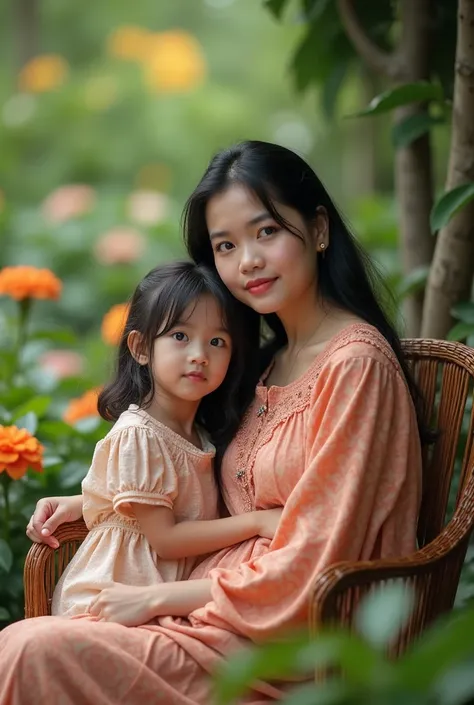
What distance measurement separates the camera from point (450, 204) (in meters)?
2.37

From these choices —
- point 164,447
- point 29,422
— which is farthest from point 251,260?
point 29,422

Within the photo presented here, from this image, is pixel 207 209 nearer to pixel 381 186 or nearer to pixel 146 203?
pixel 146 203

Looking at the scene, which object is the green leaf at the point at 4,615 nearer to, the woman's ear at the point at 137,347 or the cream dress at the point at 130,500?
the cream dress at the point at 130,500

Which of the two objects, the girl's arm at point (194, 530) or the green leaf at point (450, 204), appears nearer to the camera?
the girl's arm at point (194, 530)

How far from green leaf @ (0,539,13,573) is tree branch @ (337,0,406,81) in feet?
5.46

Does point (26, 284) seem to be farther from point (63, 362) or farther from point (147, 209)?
point (147, 209)

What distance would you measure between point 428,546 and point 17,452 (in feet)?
3.20

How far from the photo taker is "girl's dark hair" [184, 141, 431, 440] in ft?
7.00

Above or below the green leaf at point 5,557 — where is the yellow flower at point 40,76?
above

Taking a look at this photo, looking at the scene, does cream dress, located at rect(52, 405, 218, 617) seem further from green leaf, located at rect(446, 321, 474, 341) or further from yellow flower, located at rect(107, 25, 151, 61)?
yellow flower, located at rect(107, 25, 151, 61)

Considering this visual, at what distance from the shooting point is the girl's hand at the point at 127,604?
76.4 inches

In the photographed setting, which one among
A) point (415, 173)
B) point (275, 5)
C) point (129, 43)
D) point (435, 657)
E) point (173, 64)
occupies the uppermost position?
point (129, 43)

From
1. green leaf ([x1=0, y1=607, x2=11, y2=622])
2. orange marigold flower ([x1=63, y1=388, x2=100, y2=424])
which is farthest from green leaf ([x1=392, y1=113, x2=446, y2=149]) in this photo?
green leaf ([x1=0, y1=607, x2=11, y2=622])

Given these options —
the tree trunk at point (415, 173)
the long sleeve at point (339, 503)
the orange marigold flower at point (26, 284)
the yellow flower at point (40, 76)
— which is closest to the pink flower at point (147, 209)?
the yellow flower at point (40, 76)
